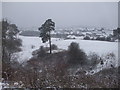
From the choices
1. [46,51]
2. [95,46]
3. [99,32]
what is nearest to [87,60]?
[95,46]

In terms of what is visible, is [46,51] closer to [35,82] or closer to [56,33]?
[56,33]

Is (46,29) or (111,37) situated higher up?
(46,29)

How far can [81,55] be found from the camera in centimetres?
1052

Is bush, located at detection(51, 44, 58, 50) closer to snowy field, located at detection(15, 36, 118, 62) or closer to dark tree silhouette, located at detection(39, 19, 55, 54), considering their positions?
snowy field, located at detection(15, 36, 118, 62)

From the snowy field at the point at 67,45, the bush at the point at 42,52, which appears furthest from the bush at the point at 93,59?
the bush at the point at 42,52

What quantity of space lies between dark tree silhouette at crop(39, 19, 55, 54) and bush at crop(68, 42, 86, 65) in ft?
8.82

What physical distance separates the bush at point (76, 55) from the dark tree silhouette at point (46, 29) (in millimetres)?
2687

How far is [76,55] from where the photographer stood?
10492 mm

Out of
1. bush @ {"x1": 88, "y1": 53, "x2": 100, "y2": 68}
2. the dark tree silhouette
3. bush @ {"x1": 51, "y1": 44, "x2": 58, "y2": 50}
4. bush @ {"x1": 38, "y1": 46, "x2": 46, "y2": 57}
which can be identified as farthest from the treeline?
bush @ {"x1": 38, "y1": 46, "x2": 46, "y2": 57}

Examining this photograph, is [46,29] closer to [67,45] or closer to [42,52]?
[42,52]

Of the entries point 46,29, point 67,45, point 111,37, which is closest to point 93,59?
point 67,45

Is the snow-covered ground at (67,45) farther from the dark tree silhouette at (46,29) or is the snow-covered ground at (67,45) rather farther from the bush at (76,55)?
the bush at (76,55)

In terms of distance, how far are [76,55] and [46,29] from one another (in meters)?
3.52

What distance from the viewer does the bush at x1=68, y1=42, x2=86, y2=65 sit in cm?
1006
